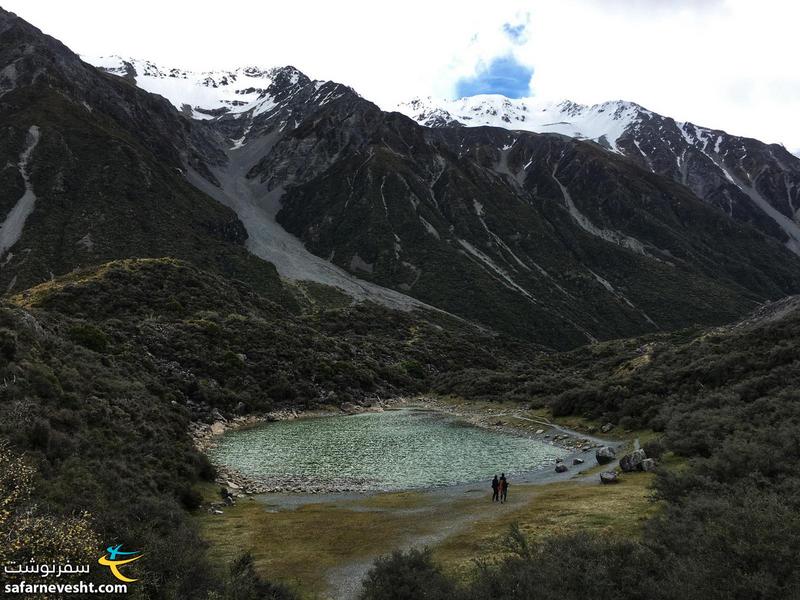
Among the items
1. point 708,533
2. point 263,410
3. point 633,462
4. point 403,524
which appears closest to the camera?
point 708,533

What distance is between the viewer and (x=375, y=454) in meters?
39.0

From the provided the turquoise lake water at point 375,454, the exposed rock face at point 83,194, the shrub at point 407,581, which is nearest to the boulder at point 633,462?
the turquoise lake water at point 375,454

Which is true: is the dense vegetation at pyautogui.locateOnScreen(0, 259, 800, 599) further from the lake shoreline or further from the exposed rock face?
the exposed rock face

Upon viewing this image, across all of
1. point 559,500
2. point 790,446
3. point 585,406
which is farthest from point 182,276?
point 790,446

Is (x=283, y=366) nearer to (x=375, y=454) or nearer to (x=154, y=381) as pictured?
(x=154, y=381)

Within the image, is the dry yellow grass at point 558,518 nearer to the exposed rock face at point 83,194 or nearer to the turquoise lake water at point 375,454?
the turquoise lake water at point 375,454

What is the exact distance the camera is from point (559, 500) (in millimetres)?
22859

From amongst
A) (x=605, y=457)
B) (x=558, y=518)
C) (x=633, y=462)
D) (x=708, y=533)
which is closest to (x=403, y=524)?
(x=558, y=518)

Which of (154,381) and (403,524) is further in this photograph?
(154,381)

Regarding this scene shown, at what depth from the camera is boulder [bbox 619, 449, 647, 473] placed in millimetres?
27703

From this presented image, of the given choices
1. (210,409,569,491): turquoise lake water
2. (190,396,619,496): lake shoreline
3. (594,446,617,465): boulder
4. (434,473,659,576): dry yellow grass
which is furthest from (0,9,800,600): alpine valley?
(210,409,569,491): turquoise lake water

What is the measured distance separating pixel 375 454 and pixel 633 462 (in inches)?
735

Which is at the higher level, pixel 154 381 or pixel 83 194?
pixel 83 194

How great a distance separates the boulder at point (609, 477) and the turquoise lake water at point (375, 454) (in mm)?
8223
